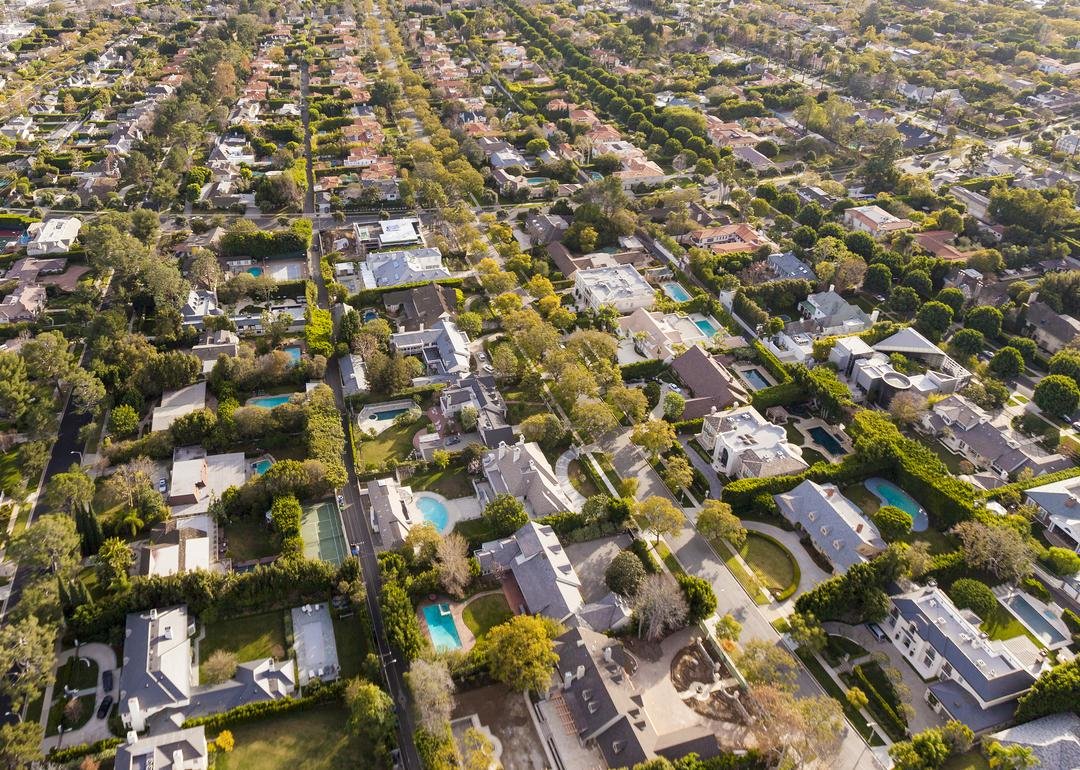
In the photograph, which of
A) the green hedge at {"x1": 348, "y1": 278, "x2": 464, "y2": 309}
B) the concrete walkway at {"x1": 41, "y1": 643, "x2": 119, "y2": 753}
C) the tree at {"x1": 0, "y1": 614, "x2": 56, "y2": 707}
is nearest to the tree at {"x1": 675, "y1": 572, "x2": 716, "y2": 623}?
the concrete walkway at {"x1": 41, "y1": 643, "x2": 119, "y2": 753}

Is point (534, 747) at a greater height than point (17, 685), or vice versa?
point (17, 685)

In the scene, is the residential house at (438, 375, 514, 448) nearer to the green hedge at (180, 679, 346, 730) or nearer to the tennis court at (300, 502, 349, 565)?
the tennis court at (300, 502, 349, 565)

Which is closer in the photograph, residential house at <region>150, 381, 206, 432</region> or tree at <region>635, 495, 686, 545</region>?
tree at <region>635, 495, 686, 545</region>

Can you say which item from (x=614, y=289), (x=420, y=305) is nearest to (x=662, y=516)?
(x=614, y=289)

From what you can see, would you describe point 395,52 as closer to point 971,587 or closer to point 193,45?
point 193,45

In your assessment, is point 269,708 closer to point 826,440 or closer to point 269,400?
point 269,400

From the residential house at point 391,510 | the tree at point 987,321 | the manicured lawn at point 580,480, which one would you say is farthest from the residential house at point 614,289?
the tree at point 987,321

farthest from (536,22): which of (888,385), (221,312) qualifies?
(888,385)
